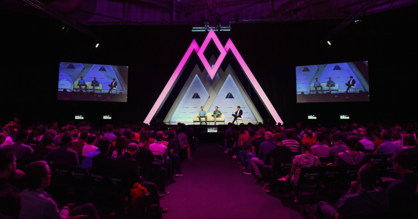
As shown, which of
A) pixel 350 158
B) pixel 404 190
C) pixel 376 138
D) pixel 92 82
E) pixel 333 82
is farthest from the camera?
pixel 92 82

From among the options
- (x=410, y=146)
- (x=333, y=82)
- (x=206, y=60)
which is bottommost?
(x=410, y=146)

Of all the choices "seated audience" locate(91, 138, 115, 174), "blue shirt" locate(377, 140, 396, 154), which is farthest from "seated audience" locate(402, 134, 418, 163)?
"seated audience" locate(91, 138, 115, 174)

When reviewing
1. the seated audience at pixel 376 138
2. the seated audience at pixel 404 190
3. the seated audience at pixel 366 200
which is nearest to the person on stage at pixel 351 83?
Answer: the seated audience at pixel 376 138

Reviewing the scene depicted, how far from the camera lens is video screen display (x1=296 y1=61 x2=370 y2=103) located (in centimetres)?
996

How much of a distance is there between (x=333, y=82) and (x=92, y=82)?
36.1ft

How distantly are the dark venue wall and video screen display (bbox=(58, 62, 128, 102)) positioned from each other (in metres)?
0.64

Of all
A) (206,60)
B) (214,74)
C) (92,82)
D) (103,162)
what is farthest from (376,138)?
(92,82)

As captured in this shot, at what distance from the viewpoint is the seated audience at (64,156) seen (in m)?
3.42

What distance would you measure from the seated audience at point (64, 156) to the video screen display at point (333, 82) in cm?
1012

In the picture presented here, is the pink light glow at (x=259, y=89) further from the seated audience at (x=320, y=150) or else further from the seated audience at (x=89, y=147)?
the seated audience at (x=89, y=147)

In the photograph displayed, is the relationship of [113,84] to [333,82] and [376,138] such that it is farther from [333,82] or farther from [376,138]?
[376,138]

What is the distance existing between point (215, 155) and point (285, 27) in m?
7.80

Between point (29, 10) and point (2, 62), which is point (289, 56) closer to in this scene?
point (29, 10)

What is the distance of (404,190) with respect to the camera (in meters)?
2.12
